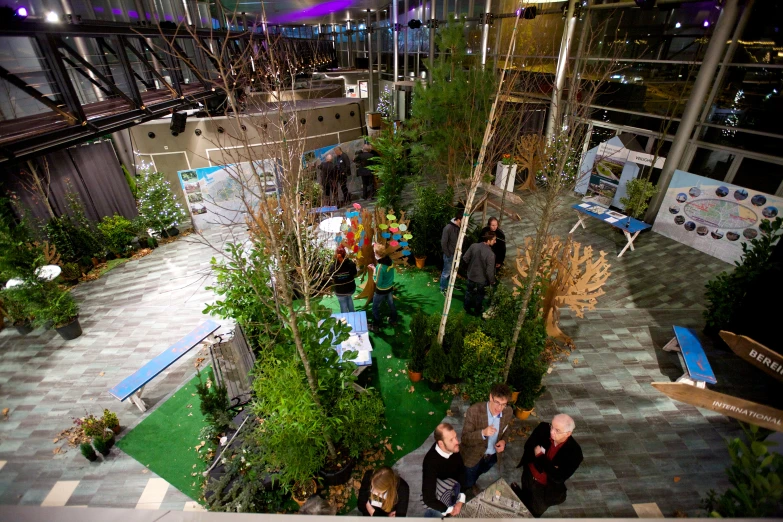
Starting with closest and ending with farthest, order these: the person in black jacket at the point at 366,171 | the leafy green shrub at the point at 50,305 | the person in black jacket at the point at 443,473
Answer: the person in black jacket at the point at 443,473
the leafy green shrub at the point at 50,305
the person in black jacket at the point at 366,171

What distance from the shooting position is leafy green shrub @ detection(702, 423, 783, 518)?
3.46 ft

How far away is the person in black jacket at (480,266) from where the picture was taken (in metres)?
5.25

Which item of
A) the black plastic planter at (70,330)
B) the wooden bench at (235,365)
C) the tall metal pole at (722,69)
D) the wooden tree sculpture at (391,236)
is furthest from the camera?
the wooden tree sculpture at (391,236)

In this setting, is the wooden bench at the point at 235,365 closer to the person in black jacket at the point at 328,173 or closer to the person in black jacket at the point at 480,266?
the person in black jacket at the point at 480,266

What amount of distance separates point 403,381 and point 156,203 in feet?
23.1

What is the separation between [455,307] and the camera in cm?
620

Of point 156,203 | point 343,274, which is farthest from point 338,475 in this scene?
point 156,203

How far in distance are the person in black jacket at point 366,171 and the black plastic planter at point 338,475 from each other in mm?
7634

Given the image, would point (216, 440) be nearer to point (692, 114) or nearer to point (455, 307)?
point (455, 307)

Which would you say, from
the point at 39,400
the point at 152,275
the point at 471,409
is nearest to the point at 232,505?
the point at 471,409

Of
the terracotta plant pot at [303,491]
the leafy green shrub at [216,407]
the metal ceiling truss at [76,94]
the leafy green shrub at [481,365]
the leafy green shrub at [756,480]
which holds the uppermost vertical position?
the metal ceiling truss at [76,94]

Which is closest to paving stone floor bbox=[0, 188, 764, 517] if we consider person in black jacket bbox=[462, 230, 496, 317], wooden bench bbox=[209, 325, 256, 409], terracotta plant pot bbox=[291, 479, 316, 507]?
terracotta plant pot bbox=[291, 479, 316, 507]

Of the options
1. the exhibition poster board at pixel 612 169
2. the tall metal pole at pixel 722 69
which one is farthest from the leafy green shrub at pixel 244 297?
the tall metal pole at pixel 722 69

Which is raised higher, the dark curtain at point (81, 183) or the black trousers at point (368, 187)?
the dark curtain at point (81, 183)
